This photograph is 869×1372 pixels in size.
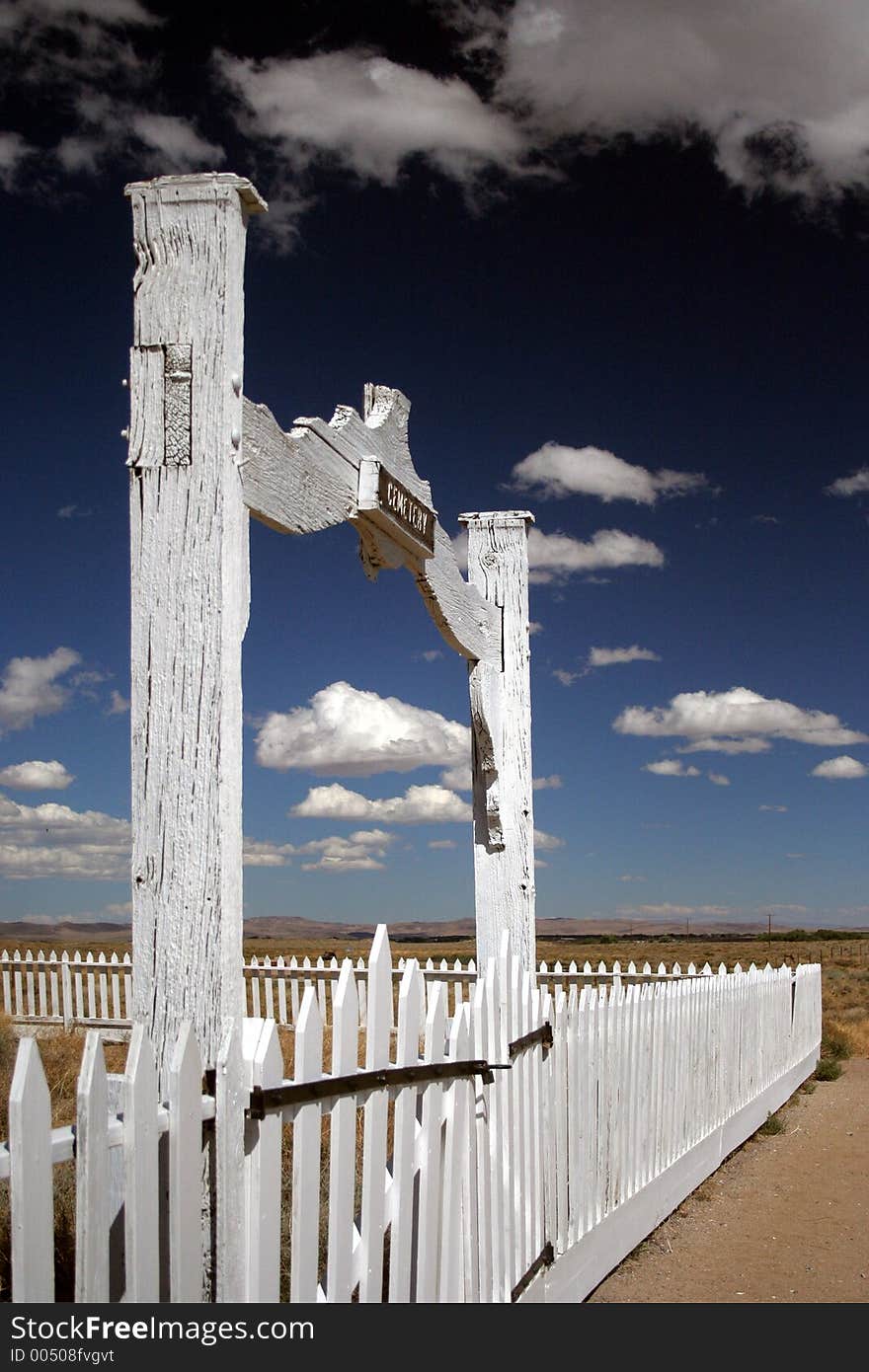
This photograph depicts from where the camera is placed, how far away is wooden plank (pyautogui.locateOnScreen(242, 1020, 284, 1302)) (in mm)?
3102

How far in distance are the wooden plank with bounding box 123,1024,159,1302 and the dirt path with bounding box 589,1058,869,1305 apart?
3.21 m

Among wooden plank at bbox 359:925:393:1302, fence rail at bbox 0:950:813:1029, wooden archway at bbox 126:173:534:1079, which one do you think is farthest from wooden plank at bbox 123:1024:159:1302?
fence rail at bbox 0:950:813:1029

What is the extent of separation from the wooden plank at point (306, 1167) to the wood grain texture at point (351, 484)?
1.52 m

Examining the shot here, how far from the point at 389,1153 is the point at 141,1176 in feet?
15.4

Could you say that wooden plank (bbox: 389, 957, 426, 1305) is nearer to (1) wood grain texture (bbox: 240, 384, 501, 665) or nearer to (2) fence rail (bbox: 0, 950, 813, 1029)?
(1) wood grain texture (bbox: 240, 384, 501, 665)

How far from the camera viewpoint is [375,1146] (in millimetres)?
3637

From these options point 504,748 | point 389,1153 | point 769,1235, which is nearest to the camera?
point 769,1235

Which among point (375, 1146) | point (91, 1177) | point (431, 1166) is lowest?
point (431, 1166)

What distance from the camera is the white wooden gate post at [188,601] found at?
329 cm

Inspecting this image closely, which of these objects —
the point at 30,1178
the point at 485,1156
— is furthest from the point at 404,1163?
the point at 30,1178

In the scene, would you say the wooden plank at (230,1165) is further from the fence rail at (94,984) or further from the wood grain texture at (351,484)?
the fence rail at (94,984)

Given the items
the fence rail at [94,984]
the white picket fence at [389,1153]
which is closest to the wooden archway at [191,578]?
the white picket fence at [389,1153]

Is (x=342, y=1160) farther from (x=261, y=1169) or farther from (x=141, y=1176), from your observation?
(x=141, y=1176)
